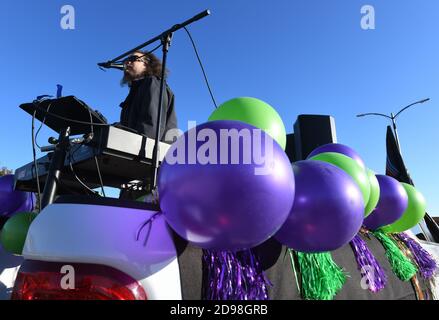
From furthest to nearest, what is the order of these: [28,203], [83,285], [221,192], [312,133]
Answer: [312,133]
[28,203]
[221,192]
[83,285]

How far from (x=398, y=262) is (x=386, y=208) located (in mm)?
367

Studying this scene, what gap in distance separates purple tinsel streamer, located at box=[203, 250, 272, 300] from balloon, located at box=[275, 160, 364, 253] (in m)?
0.19

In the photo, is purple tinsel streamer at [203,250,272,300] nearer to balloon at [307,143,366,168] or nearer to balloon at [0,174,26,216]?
balloon at [307,143,366,168]

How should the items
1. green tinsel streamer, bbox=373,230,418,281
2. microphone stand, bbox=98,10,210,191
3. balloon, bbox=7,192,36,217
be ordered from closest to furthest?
microphone stand, bbox=98,10,210,191, green tinsel streamer, bbox=373,230,418,281, balloon, bbox=7,192,36,217

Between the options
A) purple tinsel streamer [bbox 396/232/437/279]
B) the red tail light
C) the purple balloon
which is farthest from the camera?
purple tinsel streamer [bbox 396/232/437/279]

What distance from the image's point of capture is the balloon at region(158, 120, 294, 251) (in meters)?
0.90

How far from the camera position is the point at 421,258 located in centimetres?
247

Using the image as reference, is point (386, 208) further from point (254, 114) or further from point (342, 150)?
point (254, 114)

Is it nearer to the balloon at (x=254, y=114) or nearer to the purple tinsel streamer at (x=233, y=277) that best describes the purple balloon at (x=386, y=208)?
the balloon at (x=254, y=114)

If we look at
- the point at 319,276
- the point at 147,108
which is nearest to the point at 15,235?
the point at 147,108

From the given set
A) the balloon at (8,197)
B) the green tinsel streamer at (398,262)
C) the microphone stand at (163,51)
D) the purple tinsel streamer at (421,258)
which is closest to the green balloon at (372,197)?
the green tinsel streamer at (398,262)

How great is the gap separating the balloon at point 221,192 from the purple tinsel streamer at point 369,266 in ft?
3.17

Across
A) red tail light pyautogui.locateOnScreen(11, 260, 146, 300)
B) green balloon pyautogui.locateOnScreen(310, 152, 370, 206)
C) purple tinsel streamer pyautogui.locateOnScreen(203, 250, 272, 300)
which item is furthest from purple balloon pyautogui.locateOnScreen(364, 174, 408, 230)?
red tail light pyautogui.locateOnScreen(11, 260, 146, 300)
